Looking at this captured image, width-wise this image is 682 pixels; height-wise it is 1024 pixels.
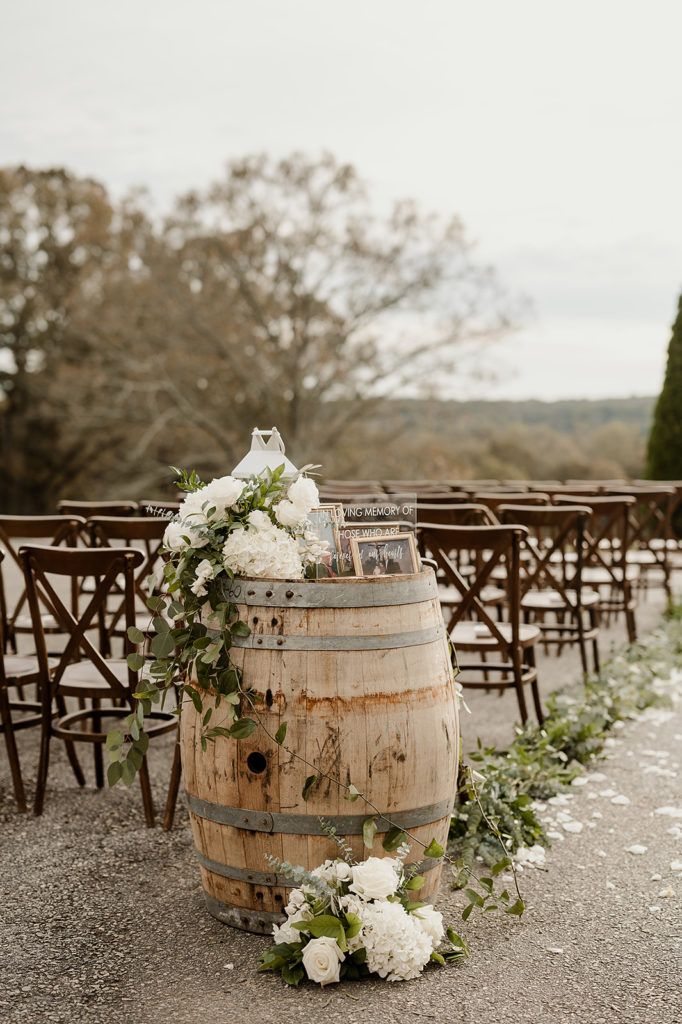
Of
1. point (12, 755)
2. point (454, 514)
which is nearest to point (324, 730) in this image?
point (12, 755)

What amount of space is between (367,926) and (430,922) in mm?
189

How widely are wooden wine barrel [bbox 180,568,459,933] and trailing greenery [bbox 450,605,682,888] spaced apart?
38 centimetres

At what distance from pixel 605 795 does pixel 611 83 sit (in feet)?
29.9

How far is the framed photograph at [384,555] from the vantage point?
303cm

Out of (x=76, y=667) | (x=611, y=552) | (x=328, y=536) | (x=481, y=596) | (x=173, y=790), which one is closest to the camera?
(x=328, y=536)

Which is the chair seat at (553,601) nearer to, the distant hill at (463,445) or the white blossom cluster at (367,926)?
the white blossom cluster at (367,926)

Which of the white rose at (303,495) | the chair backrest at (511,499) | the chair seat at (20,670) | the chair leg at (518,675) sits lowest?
the chair leg at (518,675)

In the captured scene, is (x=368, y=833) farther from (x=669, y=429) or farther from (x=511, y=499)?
(x=669, y=429)

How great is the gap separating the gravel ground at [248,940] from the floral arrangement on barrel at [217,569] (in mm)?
489

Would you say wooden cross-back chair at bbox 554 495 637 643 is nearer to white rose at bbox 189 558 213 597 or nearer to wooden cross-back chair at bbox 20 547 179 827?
wooden cross-back chair at bbox 20 547 179 827

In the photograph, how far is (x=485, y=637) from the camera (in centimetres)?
499

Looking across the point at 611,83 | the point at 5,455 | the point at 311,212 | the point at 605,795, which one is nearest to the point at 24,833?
the point at 605,795

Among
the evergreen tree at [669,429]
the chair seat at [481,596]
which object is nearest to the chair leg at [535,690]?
the chair seat at [481,596]

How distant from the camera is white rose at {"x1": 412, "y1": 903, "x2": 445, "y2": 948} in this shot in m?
2.80
